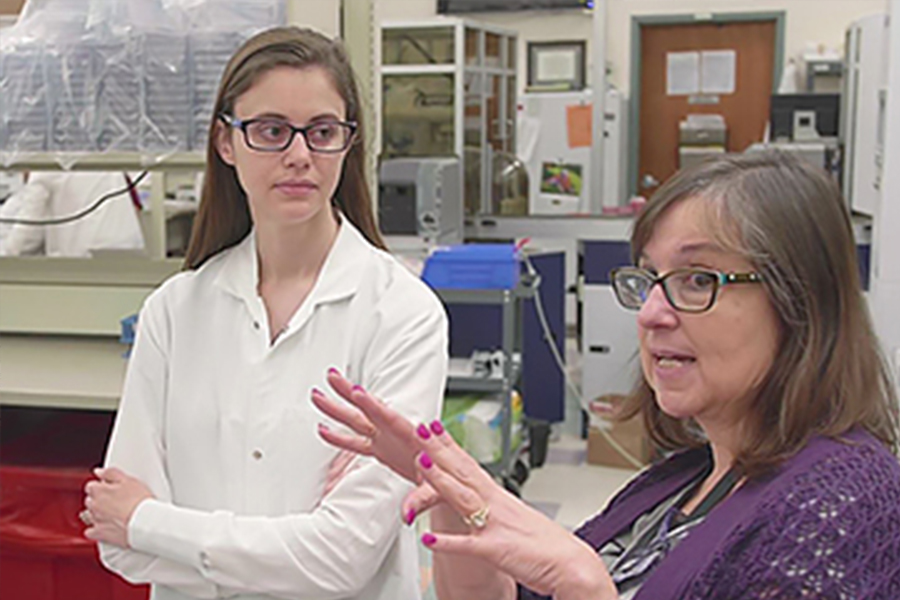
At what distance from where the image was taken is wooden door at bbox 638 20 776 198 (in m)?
7.56

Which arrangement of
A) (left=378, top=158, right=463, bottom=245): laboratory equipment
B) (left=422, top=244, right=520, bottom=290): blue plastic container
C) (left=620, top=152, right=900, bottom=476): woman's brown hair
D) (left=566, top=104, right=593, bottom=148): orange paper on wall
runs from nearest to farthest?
1. (left=620, top=152, right=900, bottom=476): woman's brown hair
2. (left=422, top=244, right=520, bottom=290): blue plastic container
3. (left=378, top=158, right=463, bottom=245): laboratory equipment
4. (left=566, top=104, right=593, bottom=148): orange paper on wall

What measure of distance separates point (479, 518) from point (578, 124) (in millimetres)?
5819

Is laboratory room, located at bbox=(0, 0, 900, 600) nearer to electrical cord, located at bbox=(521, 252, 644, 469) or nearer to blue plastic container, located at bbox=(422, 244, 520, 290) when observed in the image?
blue plastic container, located at bbox=(422, 244, 520, 290)

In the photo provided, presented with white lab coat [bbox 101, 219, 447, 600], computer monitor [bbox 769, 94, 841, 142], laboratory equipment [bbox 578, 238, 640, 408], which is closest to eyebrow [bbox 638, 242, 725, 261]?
white lab coat [bbox 101, 219, 447, 600]

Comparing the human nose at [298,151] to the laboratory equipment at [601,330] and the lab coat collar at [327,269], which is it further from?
the laboratory equipment at [601,330]

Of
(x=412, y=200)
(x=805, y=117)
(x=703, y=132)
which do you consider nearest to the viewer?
(x=412, y=200)

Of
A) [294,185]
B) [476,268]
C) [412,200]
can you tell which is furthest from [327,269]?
[412,200]

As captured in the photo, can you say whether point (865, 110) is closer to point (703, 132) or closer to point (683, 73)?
point (703, 132)

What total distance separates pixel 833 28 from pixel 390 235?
4.71 metres

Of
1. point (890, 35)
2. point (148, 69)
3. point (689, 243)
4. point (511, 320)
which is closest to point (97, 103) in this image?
point (148, 69)

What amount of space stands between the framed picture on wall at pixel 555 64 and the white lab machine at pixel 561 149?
900mm

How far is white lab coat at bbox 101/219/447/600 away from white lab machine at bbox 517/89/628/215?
526cm

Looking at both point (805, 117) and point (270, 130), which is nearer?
point (270, 130)

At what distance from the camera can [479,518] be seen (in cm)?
90
